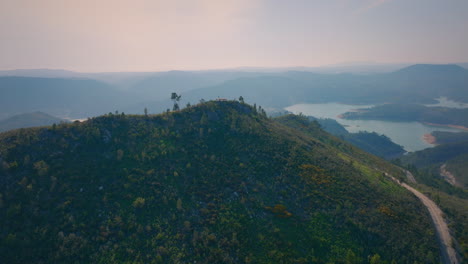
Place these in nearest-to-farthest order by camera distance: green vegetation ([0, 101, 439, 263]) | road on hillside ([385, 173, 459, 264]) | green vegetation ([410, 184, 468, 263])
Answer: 1. green vegetation ([0, 101, 439, 263])
2. road on hillside ([385, 173, 459, 264])
3. green vegetation ([410, 184, 468, 263])

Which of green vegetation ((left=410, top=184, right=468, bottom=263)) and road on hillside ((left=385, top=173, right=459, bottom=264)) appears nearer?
road on hillside ((left=385, top=173, right=459, bottom=264))

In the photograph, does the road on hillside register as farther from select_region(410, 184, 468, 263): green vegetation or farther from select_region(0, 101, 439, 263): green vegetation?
select_region(0, 101, 439, 263): green vegetation

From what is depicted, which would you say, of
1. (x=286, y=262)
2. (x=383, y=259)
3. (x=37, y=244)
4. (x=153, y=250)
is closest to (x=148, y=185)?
(x=153, y=250)

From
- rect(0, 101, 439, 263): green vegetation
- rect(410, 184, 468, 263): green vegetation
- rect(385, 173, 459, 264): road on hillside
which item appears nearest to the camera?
rect(0, 101, 439, 263): green vegetation

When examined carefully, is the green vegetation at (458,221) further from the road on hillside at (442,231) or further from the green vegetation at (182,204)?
the green vegetation at (182,204)

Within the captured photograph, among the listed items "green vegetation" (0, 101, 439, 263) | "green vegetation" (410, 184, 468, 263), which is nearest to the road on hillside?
"green vegetation" (410, 184, 468, 263)

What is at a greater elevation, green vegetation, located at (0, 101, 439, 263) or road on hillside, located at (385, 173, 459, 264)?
green vegetation, located at (0, 101, 439, 263)

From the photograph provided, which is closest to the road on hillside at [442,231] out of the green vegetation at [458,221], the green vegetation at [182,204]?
the green vegetation at [458,221]

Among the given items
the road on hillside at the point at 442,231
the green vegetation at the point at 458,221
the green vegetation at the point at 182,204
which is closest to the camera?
the green vegetation at the point at 182,204
